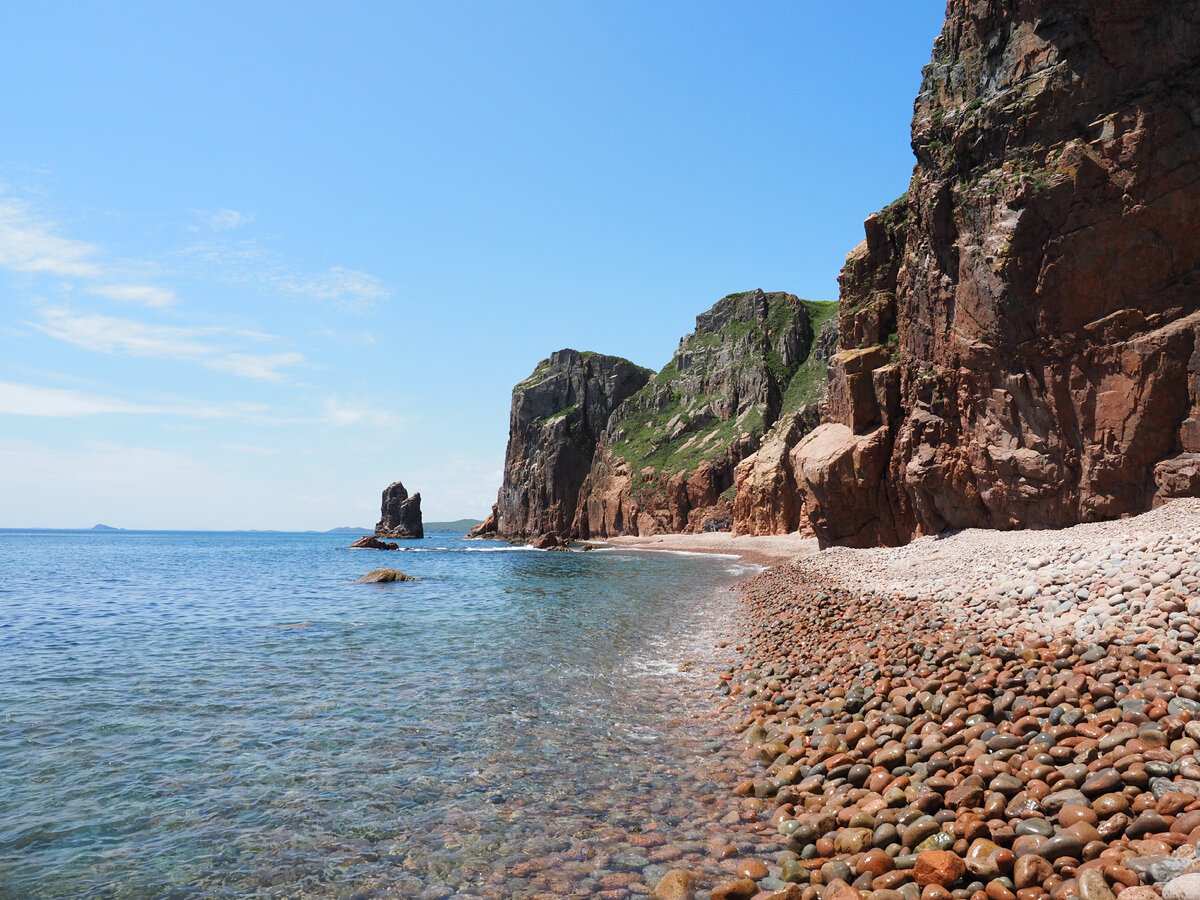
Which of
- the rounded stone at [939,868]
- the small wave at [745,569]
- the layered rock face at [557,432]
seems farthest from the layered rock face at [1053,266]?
the layered rock face at [557,432]

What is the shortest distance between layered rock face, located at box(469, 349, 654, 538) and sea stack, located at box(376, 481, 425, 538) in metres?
30.1

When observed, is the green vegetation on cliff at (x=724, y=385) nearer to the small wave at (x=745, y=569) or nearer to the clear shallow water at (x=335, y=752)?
the small wave at (x=745, y=569)

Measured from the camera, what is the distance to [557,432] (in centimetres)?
14488

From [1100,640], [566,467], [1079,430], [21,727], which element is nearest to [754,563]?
[1079,430]

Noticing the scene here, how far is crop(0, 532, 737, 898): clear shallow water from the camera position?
26.1 feet

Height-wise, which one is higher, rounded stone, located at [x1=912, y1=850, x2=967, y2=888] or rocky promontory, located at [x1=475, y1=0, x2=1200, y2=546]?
rocky promontory, located at [x1=475, y1=0, x2=1200, y2=546]

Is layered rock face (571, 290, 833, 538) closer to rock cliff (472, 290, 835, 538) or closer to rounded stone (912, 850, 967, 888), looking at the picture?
rock cliff (472, 290, 835, 538)

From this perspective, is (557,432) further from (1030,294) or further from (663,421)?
(1030,294)

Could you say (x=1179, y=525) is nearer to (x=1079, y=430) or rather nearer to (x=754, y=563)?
(x=1079, y=430)

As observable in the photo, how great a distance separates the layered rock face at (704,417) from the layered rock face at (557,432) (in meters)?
6.84

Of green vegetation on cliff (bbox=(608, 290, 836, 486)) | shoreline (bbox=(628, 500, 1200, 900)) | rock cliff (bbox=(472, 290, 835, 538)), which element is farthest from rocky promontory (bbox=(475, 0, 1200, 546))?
green vegetation on cliff (bbox=(608, 290, 836, 486))

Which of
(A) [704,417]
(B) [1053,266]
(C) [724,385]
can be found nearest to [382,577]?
(B) [1053,266]

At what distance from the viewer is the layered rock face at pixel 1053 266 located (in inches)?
861

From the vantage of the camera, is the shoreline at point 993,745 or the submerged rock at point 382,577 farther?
the submerged rock at point 382,577
